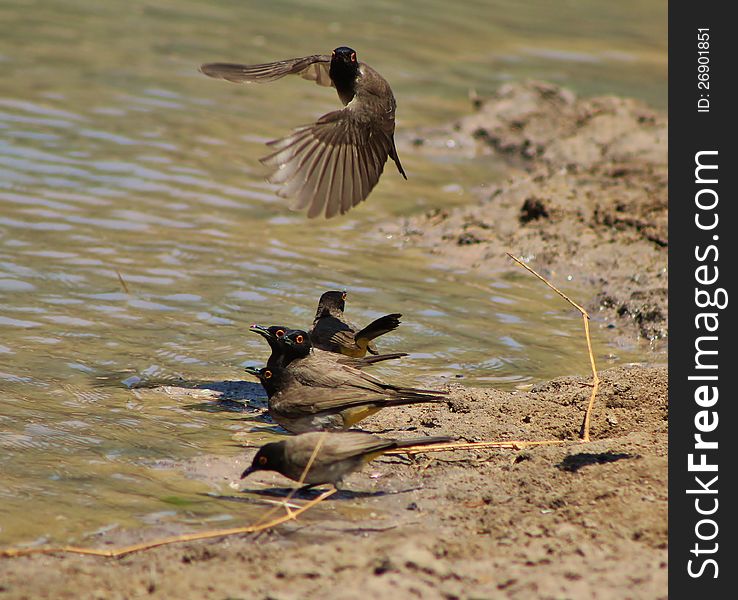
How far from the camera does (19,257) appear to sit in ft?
31.1

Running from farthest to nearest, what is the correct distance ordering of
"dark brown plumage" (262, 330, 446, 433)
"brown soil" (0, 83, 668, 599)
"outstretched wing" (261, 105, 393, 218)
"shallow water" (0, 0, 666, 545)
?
"outstretched wing" (261, 105, 393, 218)
"dark brown plumage" (262, 330, 446, 433)
"shallow water" (0, 0, 666, 545)
"brown soil" (0, 83, 668, 599)

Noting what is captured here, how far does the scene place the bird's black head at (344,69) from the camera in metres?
7.76

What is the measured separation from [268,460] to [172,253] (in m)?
4.83

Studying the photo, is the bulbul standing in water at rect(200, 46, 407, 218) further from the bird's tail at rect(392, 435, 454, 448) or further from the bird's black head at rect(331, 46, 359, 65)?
the bird's tail at rect(392, 435, 454, 448)

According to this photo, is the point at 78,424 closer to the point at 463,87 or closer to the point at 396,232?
the point at 396,232

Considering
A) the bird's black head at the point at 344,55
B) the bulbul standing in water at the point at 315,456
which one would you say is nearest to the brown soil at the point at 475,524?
the bulbul standing in water at the point at 315,456

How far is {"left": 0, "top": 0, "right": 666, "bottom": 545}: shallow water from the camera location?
6285 millimetres

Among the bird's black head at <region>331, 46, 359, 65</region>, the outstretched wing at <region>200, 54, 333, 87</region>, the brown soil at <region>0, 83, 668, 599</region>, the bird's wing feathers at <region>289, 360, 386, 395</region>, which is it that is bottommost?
the brown soil at <region>0, 83, 668, 599</region>

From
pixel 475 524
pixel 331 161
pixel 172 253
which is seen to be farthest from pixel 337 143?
pixel 172 253

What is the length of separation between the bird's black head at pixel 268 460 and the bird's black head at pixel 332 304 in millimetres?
2521

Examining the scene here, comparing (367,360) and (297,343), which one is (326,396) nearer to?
(297,343)

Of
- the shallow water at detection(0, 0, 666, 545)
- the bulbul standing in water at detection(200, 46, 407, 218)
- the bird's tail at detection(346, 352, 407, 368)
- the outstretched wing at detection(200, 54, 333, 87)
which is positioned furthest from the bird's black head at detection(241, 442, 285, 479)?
the outstretched wing at detection(200, 54, 333, 87)

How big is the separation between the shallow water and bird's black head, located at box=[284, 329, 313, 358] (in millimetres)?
602
